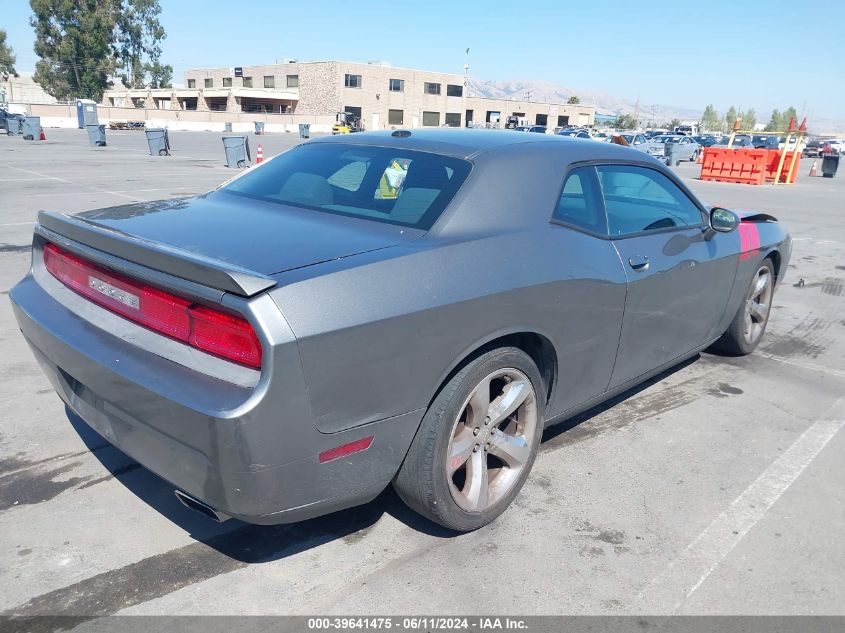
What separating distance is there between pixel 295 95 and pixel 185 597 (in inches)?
3215

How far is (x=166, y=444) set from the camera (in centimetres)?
224

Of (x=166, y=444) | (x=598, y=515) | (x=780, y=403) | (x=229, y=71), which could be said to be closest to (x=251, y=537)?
(x=166, y=444)

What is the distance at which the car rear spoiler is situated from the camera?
2.05 meters

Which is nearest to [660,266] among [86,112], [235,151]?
[235,151]

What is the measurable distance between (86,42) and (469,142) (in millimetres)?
91300

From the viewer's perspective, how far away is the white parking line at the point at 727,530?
8.32 ft

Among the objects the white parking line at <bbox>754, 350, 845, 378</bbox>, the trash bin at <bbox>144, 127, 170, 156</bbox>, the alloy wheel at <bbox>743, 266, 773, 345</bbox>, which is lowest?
the trash bin at <bbox>144, 127, 170, 156</bbox>

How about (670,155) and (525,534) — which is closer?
(525,534)

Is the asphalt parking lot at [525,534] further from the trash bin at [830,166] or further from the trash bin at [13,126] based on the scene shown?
the trash bin at [13,126]

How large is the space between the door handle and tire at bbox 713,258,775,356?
5.82ft

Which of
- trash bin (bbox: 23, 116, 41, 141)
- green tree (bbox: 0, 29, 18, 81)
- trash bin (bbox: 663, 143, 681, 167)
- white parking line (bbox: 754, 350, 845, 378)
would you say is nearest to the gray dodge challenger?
white parking line (bbox: 754, 350, 845, 378)

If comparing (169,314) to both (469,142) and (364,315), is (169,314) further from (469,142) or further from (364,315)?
(469,142)

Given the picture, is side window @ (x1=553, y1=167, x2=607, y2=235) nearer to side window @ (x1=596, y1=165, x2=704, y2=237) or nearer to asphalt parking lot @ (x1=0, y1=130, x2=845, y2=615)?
side window @ (x1=596, y1=165, x2=704, y2=237)

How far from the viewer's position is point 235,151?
19953 mm
